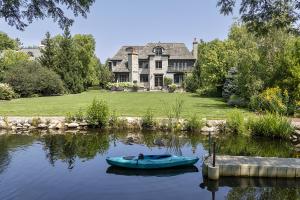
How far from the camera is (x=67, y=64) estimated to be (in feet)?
169

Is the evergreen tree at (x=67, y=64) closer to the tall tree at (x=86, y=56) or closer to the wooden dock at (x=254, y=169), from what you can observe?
the tall tree at (x=86, y=56)

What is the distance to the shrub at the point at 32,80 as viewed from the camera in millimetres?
41812

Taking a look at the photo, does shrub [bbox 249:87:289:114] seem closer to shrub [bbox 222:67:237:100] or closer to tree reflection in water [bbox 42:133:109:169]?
tree reflection in water [bbox 42:133:109:169]

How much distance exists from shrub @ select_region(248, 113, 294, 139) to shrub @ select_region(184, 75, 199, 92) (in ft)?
113

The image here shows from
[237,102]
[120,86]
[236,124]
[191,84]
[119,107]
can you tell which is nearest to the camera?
[236,124]

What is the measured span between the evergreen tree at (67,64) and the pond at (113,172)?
34.1 meters

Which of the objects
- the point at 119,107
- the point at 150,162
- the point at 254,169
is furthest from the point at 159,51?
the point at 254,169

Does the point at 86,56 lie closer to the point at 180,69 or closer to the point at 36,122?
the point at 180,69

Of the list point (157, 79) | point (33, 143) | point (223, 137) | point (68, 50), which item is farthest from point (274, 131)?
point (157, 79)

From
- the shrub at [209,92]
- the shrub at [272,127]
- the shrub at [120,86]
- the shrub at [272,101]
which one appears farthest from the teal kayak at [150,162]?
the shrub at [120,86]

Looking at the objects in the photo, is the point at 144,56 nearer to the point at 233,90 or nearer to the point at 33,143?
the point at 233,90

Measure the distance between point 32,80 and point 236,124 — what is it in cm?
3084

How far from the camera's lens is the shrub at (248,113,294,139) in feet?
56.4

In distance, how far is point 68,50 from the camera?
51.7m
